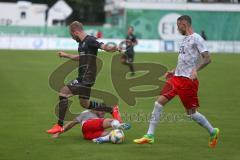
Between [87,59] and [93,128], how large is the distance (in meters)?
1.26

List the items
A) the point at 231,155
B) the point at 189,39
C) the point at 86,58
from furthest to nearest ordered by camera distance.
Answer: the point at 86,58 < the point at 189,39 < the point at 231,155

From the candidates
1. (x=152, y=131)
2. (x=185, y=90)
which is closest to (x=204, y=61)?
(x=185, y=90)

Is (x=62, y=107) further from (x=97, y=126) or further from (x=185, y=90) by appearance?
(x=185, y=90)

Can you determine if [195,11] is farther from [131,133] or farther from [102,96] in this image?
[131,133]

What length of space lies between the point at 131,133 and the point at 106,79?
41.8ft

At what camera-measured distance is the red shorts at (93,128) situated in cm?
1132

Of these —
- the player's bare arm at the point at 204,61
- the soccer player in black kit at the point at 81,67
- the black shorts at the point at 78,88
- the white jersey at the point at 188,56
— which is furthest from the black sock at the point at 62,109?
the player's bare arm at the point at 204,61

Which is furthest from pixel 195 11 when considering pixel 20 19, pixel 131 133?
pixel 131 133

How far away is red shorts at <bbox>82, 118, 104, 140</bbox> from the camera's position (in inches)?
446

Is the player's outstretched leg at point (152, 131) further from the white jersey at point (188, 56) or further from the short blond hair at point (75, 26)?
the short blond hair at point (75, 26)

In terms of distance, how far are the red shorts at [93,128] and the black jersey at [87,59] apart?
29.3 inches

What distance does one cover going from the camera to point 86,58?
1163 centimetres

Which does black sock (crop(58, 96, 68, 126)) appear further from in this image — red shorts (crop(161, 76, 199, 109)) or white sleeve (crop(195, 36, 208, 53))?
white sleeve (crop(195, 36, 208, 53))

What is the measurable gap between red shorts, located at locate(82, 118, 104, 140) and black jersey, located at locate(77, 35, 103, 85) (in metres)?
0.74
